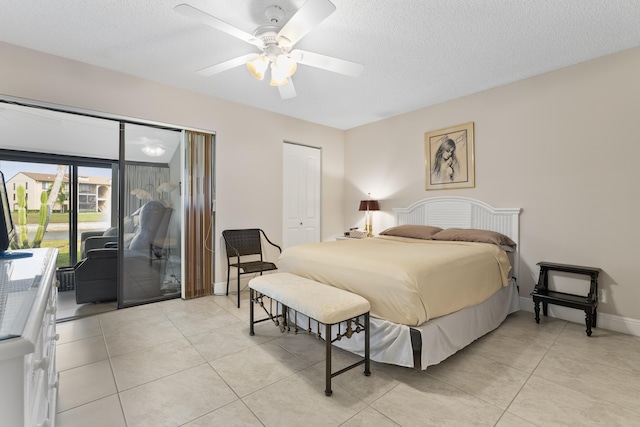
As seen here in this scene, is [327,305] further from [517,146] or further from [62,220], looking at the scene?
[62,220]

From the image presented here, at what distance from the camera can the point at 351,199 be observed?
→ 18.1 ft

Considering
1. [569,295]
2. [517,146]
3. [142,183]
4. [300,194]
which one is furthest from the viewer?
[300,194]

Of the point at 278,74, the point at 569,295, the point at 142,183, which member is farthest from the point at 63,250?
the point at 569,295

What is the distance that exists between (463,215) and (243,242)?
3.02m

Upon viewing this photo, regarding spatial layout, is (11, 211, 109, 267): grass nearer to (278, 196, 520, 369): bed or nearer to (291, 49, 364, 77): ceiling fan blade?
(278, 196, 520, 369): bed

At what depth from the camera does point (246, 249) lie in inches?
165

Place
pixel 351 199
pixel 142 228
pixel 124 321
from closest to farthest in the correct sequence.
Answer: pixel 124 321 < pixel 142 228 < pixel 351 199

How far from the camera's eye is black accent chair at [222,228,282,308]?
12.6 ft

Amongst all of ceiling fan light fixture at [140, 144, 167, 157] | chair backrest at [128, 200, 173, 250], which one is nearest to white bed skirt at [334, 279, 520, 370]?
chair backrest at [128, 200, 173, 250]

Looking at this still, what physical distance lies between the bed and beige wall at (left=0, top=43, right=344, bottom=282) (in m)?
1.51

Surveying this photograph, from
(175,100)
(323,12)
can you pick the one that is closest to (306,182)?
(175,100)

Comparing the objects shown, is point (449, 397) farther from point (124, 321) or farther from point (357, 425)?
point (124, 321)

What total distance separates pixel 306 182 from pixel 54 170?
4.02 meters

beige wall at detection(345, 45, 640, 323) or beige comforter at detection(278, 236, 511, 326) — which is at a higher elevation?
beige wall at detection(345, 45, 640, 323)
